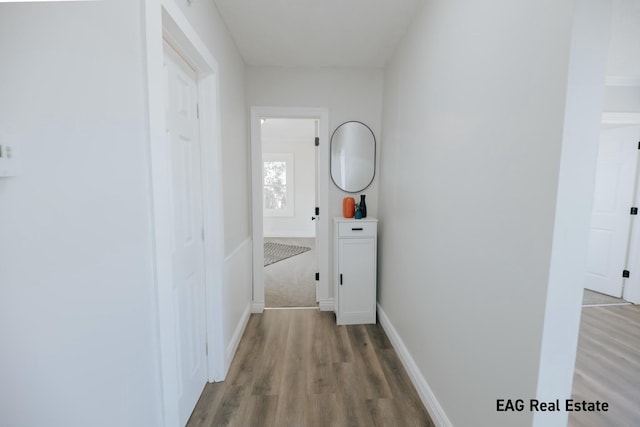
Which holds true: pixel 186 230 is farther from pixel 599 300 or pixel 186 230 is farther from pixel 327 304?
pixel 599 300

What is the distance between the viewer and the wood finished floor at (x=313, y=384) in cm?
160

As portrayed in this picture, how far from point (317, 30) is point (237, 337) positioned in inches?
104

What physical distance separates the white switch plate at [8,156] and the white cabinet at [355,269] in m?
2.20

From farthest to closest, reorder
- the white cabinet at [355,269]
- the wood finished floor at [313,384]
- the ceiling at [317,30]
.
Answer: the white cabinet at [355,269] < the ceiling at [317,30] < the wood finished floor at [313,384]

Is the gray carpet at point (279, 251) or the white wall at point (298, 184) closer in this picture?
the gray carpet at point (279, 251)

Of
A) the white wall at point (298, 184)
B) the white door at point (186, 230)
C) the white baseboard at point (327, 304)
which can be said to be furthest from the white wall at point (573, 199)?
the white wall at point (298, 184)

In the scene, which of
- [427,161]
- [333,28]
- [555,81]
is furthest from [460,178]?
[333,28]

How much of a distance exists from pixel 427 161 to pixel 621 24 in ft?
5.70

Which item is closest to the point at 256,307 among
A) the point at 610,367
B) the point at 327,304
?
the point at 327,304

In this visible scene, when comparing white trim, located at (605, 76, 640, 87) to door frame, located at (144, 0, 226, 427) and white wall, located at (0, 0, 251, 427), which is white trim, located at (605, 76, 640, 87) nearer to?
door frame, located at (144, 0, 226, 427)

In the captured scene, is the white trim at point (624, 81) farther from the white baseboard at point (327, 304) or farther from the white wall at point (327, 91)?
the white baseboard at point (327, 304)

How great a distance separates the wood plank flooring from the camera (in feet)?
5.24

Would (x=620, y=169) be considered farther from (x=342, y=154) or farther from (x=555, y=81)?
(x=555, y=81)

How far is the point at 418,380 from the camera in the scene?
5.88 ft
